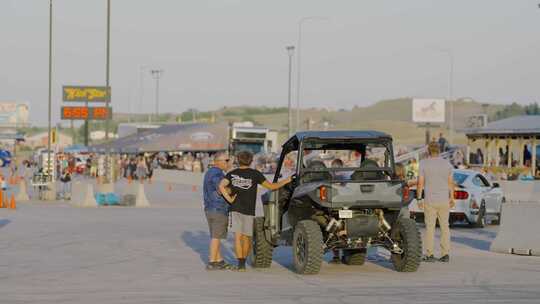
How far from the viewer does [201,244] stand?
20578 mm

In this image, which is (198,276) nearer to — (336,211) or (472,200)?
(336,211)

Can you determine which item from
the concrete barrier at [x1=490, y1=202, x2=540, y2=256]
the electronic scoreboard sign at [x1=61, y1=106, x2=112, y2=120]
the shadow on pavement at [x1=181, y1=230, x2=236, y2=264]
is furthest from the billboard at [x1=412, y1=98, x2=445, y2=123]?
the concrete barrier at [x1=490, y1=202, x2=540, y2=256]

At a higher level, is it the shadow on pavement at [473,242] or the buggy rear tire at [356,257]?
the buggy rear tire at [356,257]

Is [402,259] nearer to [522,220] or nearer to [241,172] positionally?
[241,172]

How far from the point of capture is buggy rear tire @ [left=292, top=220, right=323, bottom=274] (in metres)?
14.2

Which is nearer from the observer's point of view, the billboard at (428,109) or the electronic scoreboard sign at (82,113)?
the electronic scoreboard sign at (82,113)

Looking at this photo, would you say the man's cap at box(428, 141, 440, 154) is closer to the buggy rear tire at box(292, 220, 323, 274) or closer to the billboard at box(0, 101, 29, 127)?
the buggy rear tire at box(292, 220, 323, 274)

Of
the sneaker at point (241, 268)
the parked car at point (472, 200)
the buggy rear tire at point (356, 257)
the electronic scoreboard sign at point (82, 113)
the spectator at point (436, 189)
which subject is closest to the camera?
the sneaker at point (241, 268)

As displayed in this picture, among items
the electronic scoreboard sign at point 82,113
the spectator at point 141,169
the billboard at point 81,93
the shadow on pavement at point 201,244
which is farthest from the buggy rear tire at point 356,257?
the billboard at point 81,93

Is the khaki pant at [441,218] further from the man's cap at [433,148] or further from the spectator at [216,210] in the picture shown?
the spectator at [216,210]

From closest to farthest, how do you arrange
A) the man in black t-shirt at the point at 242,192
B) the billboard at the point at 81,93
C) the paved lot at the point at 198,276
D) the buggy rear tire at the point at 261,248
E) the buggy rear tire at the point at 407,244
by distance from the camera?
the paved lot at the point at 198,276, the buggy rear tire at the point at 407,244, the man in black t-shirt at the point at 242,192, the buggy rear tire at the point at 261,248, the billboard at the point at 81,93

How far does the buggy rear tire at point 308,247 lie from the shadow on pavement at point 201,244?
8.26ft

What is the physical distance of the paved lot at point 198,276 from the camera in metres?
12.2

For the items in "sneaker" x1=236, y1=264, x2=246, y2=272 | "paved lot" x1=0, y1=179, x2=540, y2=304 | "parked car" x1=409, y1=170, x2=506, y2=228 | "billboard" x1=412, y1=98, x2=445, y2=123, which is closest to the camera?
"paved lot" x1=0, y1=179, x2=540, y2=304
